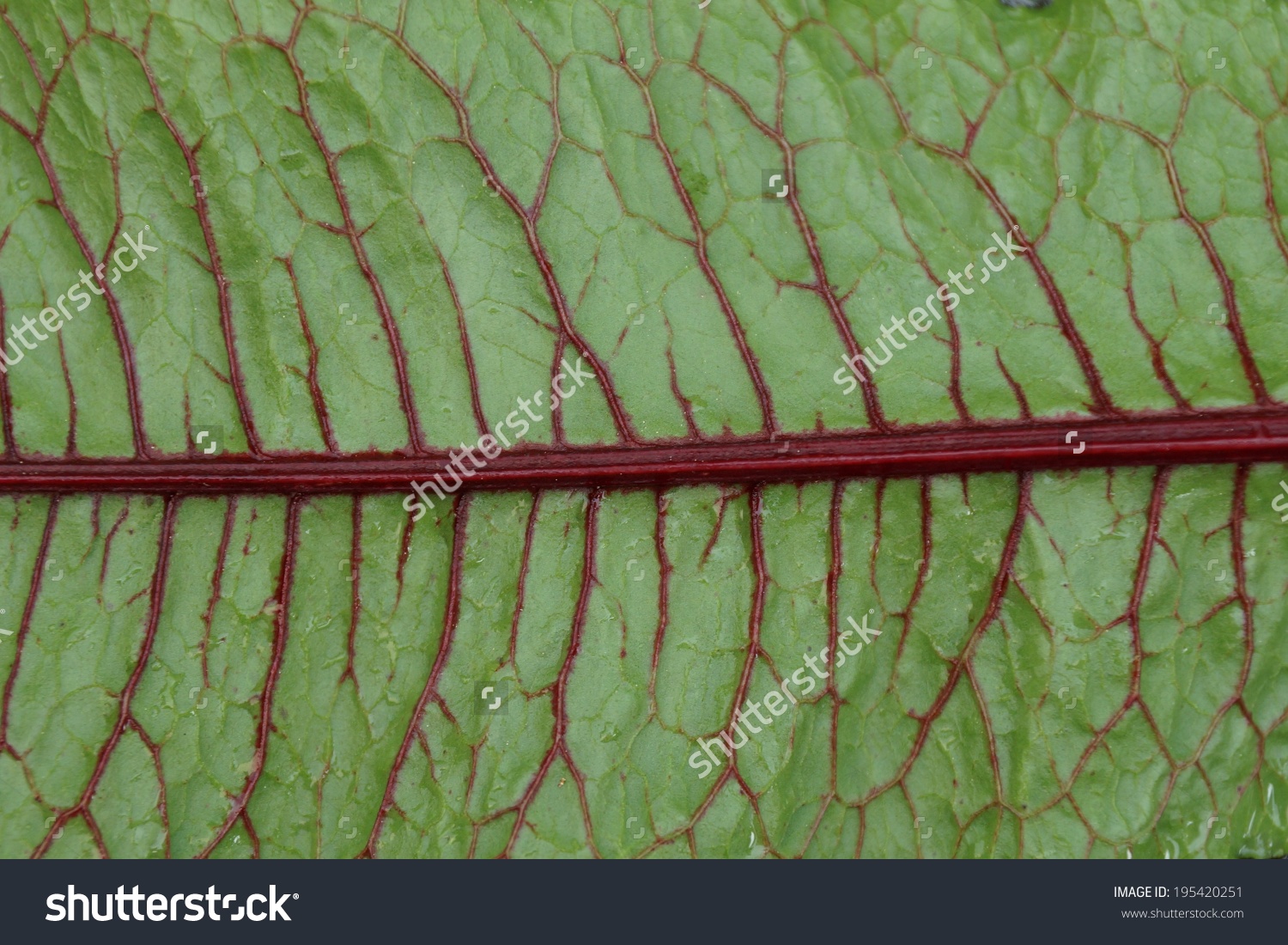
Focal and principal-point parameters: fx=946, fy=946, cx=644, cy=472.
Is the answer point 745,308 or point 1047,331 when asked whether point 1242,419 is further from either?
point 745,308

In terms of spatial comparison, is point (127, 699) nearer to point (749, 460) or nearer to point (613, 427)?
point (613, 427)

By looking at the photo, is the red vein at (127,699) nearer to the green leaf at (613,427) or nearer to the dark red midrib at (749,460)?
the green leaf at (613,427)

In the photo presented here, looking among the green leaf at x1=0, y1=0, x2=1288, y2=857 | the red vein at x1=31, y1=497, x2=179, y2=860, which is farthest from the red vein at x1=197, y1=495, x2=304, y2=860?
the red vein at x1=31, y1=497, x2=179, y2=860

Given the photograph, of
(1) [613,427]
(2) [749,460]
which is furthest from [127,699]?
(2) [749,460]

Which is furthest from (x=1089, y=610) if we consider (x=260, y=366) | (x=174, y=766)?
(x=174, y=766)

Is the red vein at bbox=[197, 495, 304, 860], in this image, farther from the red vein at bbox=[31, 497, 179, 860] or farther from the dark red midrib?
the red vein at bbox=[31, 497, 179, 860]

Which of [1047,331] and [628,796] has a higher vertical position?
[1047,331]
